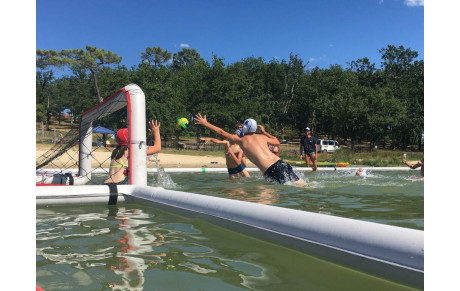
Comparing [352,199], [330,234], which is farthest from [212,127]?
[330,234]

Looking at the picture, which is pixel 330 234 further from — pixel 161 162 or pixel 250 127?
pixel 161 162

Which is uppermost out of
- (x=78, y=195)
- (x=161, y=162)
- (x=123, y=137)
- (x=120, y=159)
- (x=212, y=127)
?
(x=212, y=127)

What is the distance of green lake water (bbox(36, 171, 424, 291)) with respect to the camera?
2580 mm

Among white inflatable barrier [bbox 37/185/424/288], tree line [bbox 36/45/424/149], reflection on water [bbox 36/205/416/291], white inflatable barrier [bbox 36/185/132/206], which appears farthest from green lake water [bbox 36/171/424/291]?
tree line [bbox 36/45/424/149]

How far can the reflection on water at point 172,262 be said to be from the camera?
256 centimetres

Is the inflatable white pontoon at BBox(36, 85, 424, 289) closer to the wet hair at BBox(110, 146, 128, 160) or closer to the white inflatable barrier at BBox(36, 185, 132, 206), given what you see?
the white inflatable barrier at BBox(36, 185, 132, 206)

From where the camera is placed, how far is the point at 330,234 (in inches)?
112

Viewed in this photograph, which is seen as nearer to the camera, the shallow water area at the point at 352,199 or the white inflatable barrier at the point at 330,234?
the white inflatable barrier at the point at 330,234

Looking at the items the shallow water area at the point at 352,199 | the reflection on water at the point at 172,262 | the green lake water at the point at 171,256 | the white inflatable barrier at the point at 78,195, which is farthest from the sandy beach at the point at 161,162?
the reflection on water at the point at 172,262

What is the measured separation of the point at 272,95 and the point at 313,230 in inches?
1920

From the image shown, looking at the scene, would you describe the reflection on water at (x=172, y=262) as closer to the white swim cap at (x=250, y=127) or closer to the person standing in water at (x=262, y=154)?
the person standing in water at (x=262, y=154)

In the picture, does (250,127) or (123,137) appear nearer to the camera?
(123,137)

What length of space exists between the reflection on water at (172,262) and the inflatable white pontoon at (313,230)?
12cm
